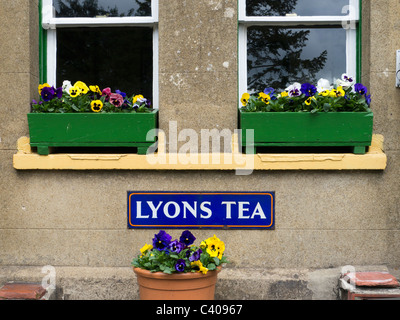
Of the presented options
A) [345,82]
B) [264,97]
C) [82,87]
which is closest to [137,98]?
[82,87]

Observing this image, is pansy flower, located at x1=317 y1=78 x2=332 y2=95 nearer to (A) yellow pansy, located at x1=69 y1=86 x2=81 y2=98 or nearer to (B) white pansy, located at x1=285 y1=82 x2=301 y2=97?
(B) white pansy, located at x1=285 y1=82 x2=301 y2=97

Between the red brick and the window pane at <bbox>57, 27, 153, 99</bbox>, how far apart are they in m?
2.03

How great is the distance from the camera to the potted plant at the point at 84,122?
4.98 metres

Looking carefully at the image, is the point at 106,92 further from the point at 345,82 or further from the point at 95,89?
the point at 345,82

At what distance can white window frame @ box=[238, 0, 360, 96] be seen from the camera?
5293 millimetres

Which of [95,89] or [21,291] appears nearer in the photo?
[21,291]

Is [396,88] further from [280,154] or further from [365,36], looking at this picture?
[280,154]

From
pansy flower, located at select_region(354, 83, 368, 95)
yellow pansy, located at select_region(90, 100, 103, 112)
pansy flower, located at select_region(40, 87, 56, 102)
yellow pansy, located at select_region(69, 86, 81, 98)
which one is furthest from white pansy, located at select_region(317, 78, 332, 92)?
pansy flower, located at select_region(40, 87, 56, 102)

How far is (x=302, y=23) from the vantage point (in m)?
5.35

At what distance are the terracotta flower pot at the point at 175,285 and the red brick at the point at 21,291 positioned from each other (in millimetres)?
1053

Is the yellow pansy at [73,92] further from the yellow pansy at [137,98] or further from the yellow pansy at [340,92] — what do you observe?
the yellow pansy at [340,92]

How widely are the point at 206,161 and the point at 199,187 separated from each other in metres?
0.26

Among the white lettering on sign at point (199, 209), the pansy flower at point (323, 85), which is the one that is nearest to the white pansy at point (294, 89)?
the pansy flower at point (323, 85)
